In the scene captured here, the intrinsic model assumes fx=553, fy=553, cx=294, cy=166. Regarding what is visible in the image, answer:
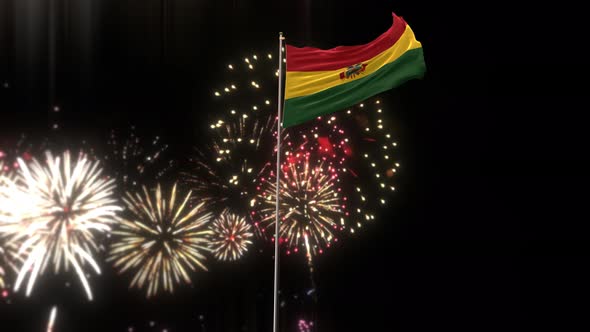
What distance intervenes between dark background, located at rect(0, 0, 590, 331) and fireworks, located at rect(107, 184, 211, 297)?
288 millimetres

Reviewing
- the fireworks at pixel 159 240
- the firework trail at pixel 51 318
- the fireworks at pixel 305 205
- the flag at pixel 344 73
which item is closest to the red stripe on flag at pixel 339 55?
the flag at pixel 344 73


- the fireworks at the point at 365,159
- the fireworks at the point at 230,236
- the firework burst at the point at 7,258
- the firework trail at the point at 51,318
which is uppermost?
the fireworks at the point at 365,159

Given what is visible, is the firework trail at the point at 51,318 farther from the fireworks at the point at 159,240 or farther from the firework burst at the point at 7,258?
the fireworks at the point at 159,240

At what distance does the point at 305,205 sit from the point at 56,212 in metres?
3.10

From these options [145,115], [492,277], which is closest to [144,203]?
[145,115]

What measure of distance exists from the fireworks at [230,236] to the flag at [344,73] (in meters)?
3.00

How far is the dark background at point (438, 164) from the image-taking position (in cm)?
705

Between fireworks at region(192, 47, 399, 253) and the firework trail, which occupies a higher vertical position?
fireworks at region(192, 47, 399, 253)

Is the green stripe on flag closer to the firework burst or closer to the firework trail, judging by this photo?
the firework burst

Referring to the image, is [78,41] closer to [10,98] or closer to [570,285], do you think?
[10,98]

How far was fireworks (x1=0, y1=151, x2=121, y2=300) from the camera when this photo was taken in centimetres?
602

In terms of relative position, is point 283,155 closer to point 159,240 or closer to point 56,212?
point 159,240

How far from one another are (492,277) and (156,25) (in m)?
5.63

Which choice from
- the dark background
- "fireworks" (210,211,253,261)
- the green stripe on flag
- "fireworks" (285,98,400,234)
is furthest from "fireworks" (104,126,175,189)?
the green stripe on flag
